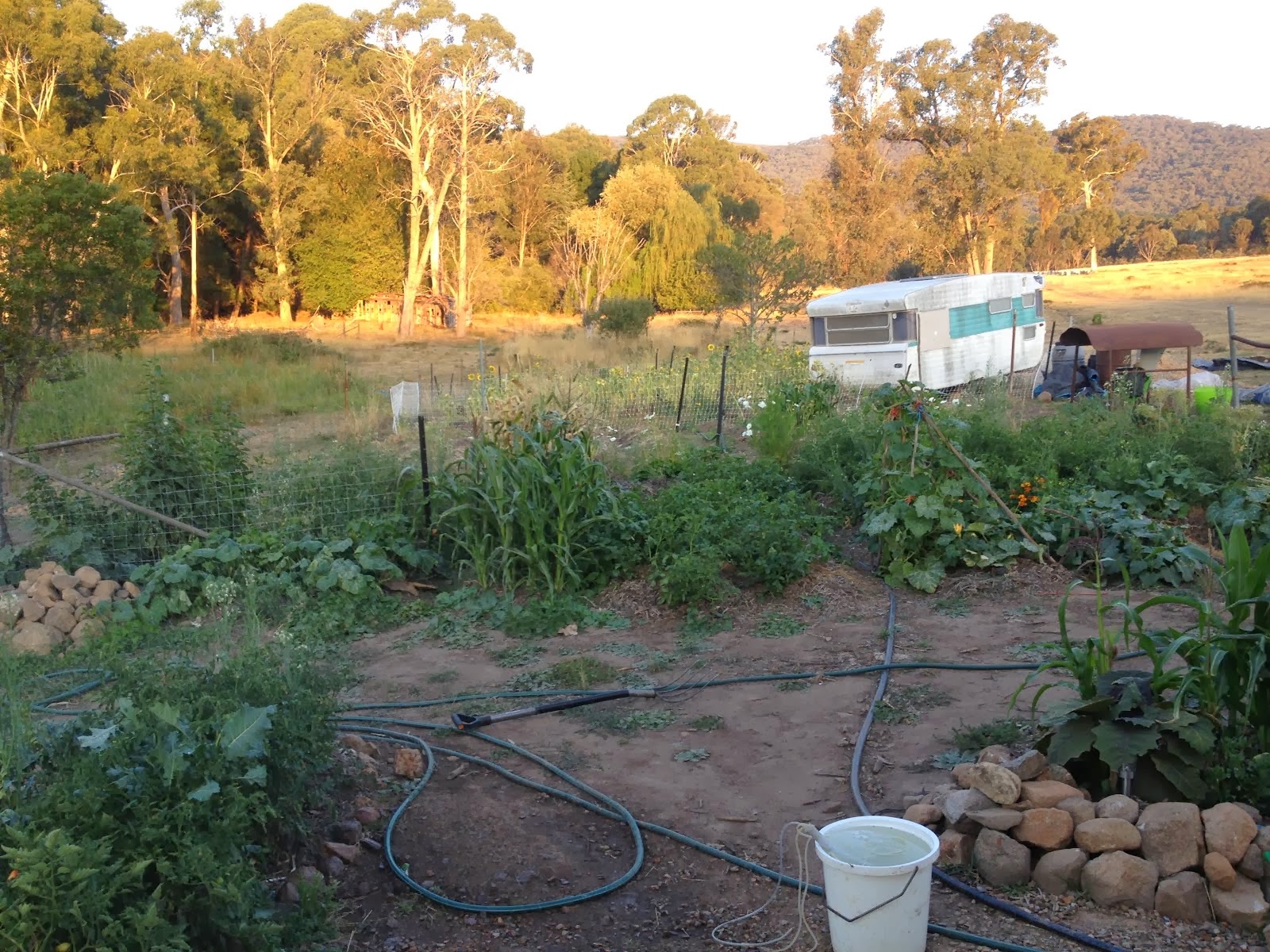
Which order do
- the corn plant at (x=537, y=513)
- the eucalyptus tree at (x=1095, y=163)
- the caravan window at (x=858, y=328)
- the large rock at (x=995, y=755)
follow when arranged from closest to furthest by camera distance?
the large rock at (x=995, y=755)
the corn plant at (x=537, y=513)
the caravan window at (x=858, y=328)
the eucalyptus tree at (x=1095, y=163)

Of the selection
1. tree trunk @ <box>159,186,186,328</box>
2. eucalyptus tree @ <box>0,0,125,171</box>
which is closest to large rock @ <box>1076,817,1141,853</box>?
eucalyptus tree @ <box>0,0,125,171</box>

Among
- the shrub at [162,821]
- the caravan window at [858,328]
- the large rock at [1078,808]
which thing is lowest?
the large rock at [1078,808]

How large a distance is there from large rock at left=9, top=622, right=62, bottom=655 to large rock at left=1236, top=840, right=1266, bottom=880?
6.06m

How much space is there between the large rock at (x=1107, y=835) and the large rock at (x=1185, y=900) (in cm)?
16

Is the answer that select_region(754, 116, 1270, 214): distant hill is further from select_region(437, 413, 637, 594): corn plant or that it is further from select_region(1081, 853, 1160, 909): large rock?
select_region(1081, 853, 1160, 909): large rock

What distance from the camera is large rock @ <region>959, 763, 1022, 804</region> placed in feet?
11.9

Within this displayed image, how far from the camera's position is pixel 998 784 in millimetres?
3645

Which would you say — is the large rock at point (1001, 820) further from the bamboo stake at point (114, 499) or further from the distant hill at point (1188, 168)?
the distant hill at point (1188, 168)

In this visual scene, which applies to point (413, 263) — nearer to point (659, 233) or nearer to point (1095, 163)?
point (659, 233)

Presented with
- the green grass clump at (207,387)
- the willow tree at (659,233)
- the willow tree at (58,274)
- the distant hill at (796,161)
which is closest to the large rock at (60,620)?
the willow tree at (58,274)

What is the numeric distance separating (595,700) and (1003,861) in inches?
90.5

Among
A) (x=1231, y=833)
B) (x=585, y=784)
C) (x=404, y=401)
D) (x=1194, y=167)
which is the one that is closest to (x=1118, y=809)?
(x=1231, y=833)

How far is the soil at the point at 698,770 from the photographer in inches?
132

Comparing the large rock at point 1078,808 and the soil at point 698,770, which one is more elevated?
the large rock at point 1078,808
